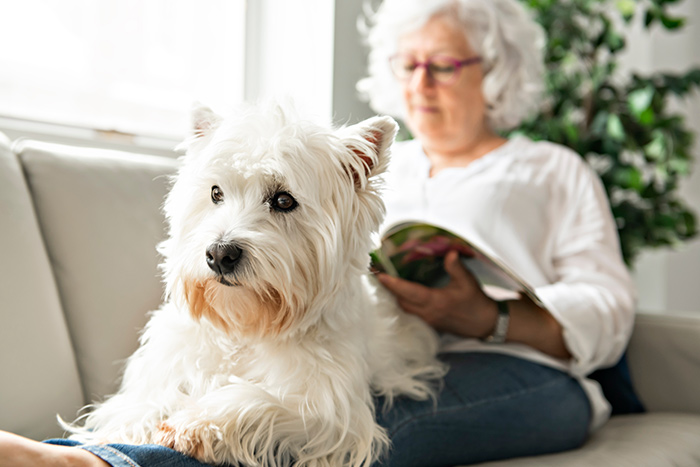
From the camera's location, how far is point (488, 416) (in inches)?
47.3

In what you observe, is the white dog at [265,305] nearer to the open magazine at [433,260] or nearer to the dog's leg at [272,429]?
the dog's leg at [272,429]

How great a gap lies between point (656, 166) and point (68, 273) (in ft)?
7.25

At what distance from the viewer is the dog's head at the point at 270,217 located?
827 mm

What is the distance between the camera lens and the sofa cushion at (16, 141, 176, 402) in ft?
3.72

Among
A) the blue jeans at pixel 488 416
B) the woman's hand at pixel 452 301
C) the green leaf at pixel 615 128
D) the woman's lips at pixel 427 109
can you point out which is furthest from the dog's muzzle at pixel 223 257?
the green leaf at pixel 615 128

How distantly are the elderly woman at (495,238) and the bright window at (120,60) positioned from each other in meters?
0.68

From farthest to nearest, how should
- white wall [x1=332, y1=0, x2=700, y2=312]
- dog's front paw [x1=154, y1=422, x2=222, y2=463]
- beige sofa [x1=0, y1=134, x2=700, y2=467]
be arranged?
white wall [x1=332, y1=0, x2=700, y2=312] < beige sofa [x1=0, y1=134, x2=700, y2=467] < dog's front paw [x1=154, y1=422, x2=222, y2=463]

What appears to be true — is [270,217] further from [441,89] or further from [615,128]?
[615,128]

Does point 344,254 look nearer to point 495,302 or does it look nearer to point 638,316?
point 495,302

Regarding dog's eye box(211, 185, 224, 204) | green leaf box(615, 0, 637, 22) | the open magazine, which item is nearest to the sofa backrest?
dog's eye box(211, 185, 224, 204)

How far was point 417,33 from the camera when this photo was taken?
163 centimetres

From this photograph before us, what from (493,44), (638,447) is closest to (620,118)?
(493,44)

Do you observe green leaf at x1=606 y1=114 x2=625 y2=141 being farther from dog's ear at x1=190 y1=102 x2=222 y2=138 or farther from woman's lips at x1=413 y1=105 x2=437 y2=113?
dog's ear at x1=190 y1=102 x2=222 y2=138

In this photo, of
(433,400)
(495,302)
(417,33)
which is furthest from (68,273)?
(417,33)
